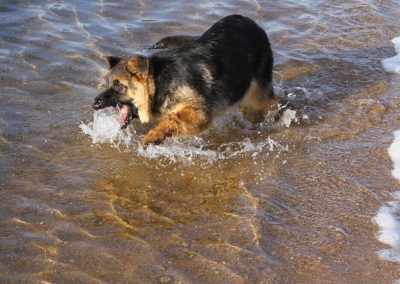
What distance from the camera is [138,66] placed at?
19.7ft

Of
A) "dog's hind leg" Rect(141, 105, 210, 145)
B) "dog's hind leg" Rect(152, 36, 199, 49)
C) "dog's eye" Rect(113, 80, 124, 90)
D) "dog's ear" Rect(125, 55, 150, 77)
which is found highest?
"dog's ear" Rect(125, 55, 150, 77)

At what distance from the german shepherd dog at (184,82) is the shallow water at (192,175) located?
0.94ft

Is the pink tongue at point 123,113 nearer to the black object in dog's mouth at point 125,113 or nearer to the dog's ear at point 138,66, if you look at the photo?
the black object in dog's mouth at point 125,113

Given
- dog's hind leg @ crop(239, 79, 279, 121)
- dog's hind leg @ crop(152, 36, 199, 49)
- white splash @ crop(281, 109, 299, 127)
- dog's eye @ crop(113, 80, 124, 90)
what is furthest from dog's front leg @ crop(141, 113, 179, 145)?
dog's hind leg @ crop(152, 36, 199, 49)

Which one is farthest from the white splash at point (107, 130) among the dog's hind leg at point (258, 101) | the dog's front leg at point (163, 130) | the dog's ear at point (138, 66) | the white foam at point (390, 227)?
the white foam at point (390, 227)

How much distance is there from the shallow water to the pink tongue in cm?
23

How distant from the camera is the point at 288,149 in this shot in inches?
249

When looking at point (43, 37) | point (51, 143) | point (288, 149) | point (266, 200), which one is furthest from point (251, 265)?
point (43, 37)

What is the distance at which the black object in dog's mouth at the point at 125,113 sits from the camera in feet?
20.5

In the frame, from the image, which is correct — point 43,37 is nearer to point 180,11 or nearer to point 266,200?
point 180,11

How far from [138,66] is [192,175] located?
123 cm

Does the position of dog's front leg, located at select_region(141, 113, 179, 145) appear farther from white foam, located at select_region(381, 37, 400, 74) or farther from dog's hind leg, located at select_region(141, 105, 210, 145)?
white foam, located at select_region(381, 37, 400, 74)

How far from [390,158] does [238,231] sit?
2.16m

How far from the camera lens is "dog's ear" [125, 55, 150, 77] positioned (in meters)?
5.95
